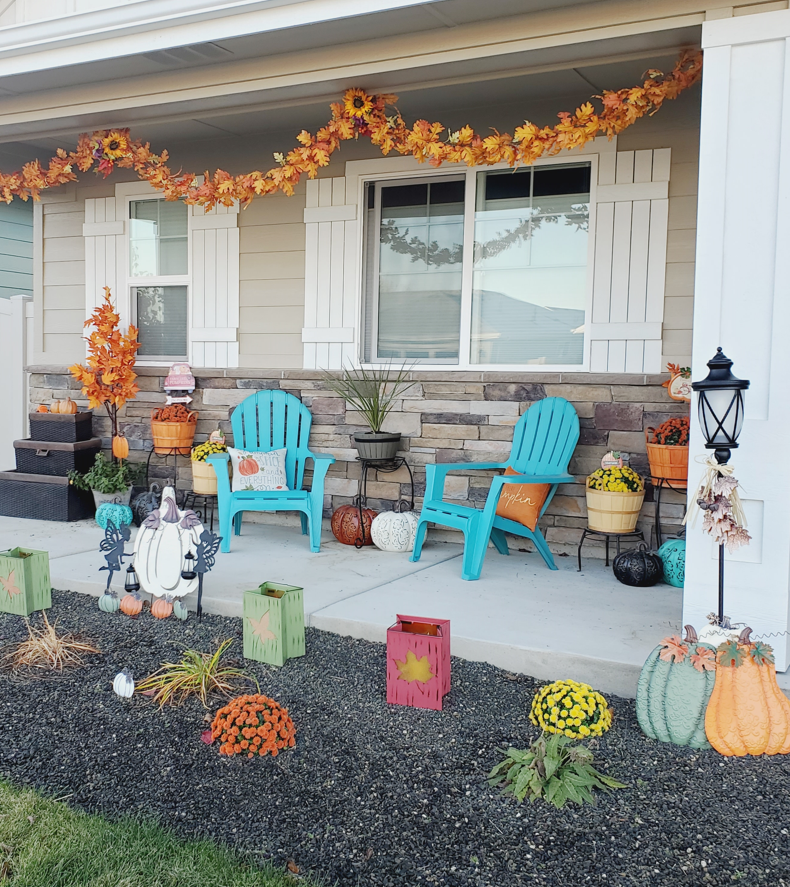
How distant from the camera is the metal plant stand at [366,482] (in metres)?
4.39

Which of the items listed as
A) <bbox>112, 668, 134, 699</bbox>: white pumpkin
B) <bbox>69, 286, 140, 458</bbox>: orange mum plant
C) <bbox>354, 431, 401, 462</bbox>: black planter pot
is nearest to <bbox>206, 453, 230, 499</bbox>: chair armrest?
<bbox>354, 431, 401, 462</bbox>: black planter pot

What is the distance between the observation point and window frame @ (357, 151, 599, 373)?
4.20 m

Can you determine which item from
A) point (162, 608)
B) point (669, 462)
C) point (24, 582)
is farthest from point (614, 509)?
point (24, 582)

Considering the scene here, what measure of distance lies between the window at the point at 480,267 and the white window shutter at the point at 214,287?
2.88 ft

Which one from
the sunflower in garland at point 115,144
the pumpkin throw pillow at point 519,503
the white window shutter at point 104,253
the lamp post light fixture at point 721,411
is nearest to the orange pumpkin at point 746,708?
the lamp post light fixture at point 721,411

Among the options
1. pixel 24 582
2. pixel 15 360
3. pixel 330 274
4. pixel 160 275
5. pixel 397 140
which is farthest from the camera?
pixel 15 360

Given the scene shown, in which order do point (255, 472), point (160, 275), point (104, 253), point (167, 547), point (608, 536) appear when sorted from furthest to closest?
point (104, 253) < point (160, 275) < point (255, 472) < point (608, 536) < point (167, 547)

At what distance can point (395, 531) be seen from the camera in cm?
426

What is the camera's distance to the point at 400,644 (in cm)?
243

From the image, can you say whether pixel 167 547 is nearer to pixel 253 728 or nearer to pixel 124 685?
pixel 124 685

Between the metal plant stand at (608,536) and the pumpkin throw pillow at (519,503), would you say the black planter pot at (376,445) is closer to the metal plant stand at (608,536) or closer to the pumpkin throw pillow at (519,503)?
the pumpkin throw pillow at (519,503)

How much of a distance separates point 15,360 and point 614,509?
4465 mm

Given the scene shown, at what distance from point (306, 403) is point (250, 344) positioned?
56cm

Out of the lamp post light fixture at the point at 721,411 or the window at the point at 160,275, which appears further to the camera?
Answer: the window at the point at 160,275
